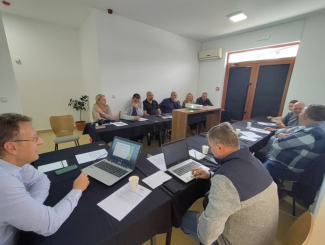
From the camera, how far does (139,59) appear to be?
13.0 feet

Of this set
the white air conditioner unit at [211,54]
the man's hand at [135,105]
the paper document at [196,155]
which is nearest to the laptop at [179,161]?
the paper document at [196,155]

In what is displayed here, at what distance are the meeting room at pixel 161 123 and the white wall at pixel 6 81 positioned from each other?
2 cm

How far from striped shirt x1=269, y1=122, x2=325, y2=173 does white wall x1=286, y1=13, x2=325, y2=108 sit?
245 centimetres

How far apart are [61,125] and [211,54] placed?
4.80m

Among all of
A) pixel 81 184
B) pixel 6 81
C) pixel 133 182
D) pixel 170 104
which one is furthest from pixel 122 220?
pixel 170 104

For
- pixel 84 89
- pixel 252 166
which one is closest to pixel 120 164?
pixel 252 166

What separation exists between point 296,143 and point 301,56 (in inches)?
120

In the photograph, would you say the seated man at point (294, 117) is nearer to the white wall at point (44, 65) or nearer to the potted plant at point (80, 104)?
the potted plant at point (80, 104)

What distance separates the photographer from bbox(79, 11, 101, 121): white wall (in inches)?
131

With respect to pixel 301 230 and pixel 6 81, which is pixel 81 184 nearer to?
pixel 301 230

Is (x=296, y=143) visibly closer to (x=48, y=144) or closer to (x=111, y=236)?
(x=111, y=236)

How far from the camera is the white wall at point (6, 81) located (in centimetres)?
233

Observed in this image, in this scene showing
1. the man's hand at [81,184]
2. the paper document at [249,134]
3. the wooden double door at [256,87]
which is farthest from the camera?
the wooden double door at [256,87]

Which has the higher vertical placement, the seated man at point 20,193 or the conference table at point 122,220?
the seated man at point 20,193
